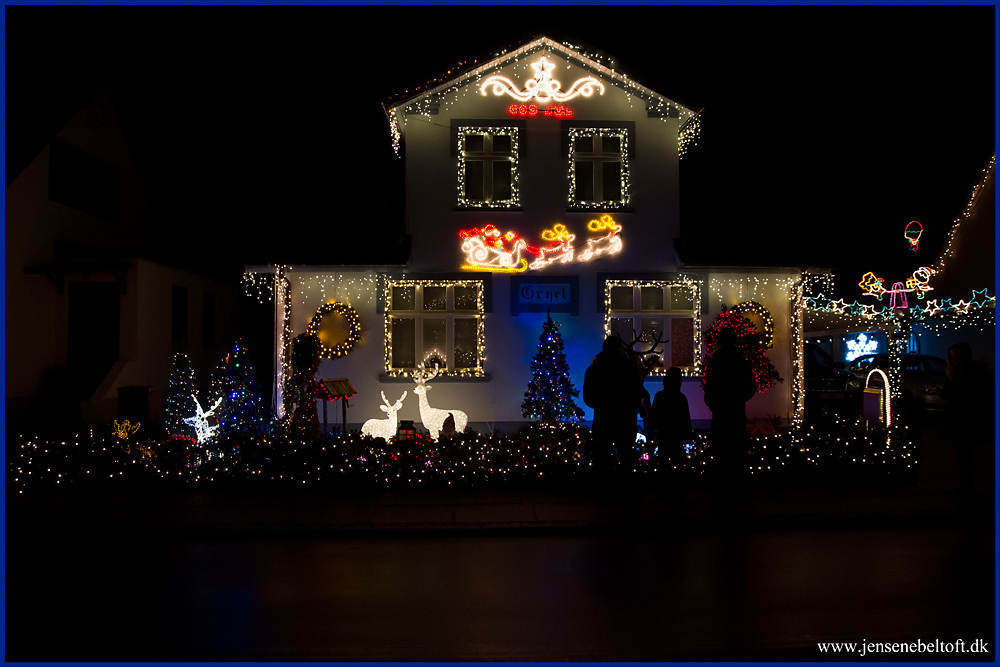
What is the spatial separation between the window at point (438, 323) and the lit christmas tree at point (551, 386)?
1.88 metres

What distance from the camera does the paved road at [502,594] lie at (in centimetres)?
419

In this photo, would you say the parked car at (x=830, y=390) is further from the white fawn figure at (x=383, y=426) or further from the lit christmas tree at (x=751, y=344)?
the white fawn figure at (x=383, y=426)

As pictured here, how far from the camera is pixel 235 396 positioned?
988 centimetres

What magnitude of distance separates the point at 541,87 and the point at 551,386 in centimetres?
644

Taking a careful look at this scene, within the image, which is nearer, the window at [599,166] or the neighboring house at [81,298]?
the window at [599,166]

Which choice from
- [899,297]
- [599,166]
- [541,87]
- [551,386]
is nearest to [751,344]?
[899,297]

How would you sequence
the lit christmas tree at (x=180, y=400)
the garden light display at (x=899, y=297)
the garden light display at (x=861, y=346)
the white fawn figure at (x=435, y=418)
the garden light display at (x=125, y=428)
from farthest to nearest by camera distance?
the garden light display at (x=861, y=346), the white fawn figure at (x=435, y=418), the garden light display at (x=899, y=297), the garden light display at (x=125, y=428), the lit christmas tree at (x=180, y=400)

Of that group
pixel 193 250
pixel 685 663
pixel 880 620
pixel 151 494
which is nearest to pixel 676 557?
pixel 880 620

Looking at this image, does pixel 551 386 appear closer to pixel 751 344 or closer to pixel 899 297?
pixel 751 344

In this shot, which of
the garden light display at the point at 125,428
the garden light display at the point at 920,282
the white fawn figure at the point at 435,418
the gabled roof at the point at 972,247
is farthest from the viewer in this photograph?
the gabled roof at the point at 972,247

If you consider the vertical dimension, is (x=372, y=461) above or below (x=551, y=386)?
below

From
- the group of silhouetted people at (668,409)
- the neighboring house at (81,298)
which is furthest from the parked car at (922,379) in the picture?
the neighboring house at (81,298)

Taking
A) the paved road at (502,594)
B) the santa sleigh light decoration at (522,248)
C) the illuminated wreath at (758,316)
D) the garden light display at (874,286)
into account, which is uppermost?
the santa sleigh light decoration at (522,248)

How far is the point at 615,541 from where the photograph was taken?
6629 millimetres
